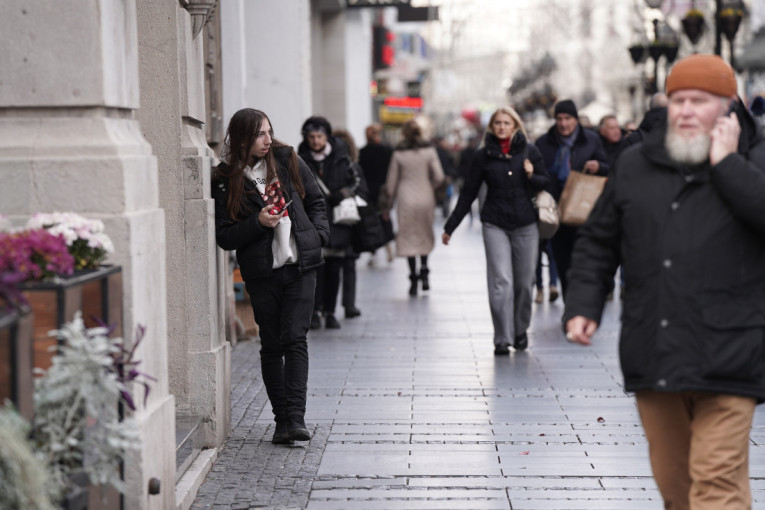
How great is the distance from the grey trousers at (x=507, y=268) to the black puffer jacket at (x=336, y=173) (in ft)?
6.40

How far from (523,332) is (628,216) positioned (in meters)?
6.40

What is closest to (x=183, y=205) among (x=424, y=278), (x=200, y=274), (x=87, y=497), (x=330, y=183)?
(x=200, y=274)

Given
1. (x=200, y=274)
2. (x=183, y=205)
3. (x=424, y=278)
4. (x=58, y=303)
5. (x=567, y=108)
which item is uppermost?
(x=567, y=108)

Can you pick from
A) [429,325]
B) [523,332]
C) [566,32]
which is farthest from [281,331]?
[566,32]

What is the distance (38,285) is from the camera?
14.6 ft

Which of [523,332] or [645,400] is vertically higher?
[645,400]

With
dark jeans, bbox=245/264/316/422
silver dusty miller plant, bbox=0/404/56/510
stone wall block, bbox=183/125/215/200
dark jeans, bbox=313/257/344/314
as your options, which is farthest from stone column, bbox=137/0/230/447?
dark jeans, bbox=313/257/344/314

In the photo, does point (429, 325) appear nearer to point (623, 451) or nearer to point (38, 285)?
point (623, 451)

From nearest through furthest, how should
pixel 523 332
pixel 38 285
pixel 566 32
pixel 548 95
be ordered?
pixel 38 285
pixel 523 332
pixel 548 95
pixel 566 32

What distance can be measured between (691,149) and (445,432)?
3.59 metres

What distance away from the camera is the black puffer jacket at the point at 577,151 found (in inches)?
482

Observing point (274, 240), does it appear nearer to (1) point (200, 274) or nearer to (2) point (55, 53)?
(1) point (200, 274)

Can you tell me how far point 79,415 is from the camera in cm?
439

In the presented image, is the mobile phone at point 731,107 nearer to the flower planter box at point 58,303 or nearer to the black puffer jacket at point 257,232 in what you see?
the flower planter box at point 58,303
